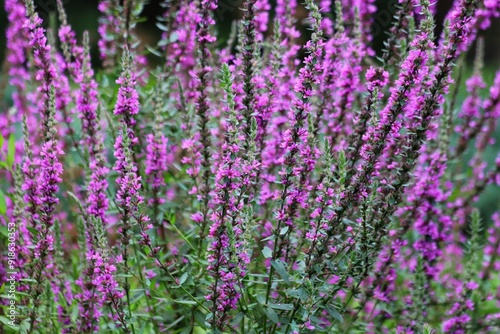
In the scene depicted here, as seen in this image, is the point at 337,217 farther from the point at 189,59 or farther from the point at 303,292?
the point at 189,59

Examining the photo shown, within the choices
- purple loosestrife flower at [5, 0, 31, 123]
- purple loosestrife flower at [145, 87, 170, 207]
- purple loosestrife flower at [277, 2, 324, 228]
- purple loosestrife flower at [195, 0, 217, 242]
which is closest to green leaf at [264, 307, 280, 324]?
purple loosestrife flower at [277, 2, 324, 228]

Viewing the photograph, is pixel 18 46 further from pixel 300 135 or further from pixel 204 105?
pixel 300 135

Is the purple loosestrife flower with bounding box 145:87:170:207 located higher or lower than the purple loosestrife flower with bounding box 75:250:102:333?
higher

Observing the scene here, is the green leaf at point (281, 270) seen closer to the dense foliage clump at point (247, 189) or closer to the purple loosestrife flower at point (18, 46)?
the dense foliage clump at point (247, 189)

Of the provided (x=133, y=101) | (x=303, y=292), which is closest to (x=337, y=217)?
(x=303, y=292)

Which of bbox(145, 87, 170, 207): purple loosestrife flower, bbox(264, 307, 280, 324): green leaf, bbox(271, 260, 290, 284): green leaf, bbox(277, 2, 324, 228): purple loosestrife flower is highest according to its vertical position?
bbox(277, 2, 324, 228): purple loosestrife flower

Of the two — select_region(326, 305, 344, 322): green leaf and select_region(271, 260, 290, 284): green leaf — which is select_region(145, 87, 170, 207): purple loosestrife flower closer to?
select_region(271, 260, 290, 284): green leaf

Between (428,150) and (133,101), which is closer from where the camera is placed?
(133,101)

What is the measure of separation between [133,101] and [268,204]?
1.11 m

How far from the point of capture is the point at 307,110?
8.78 feet

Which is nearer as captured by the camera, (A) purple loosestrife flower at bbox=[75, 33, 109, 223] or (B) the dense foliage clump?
(B) the dense foliage clump

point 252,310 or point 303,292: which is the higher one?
point 303,292

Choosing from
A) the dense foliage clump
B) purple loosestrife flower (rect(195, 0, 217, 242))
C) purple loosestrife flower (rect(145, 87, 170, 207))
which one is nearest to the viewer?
the dense foliage clump

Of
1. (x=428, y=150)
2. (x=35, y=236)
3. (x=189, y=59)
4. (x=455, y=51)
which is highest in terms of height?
(x=455, y=51)
